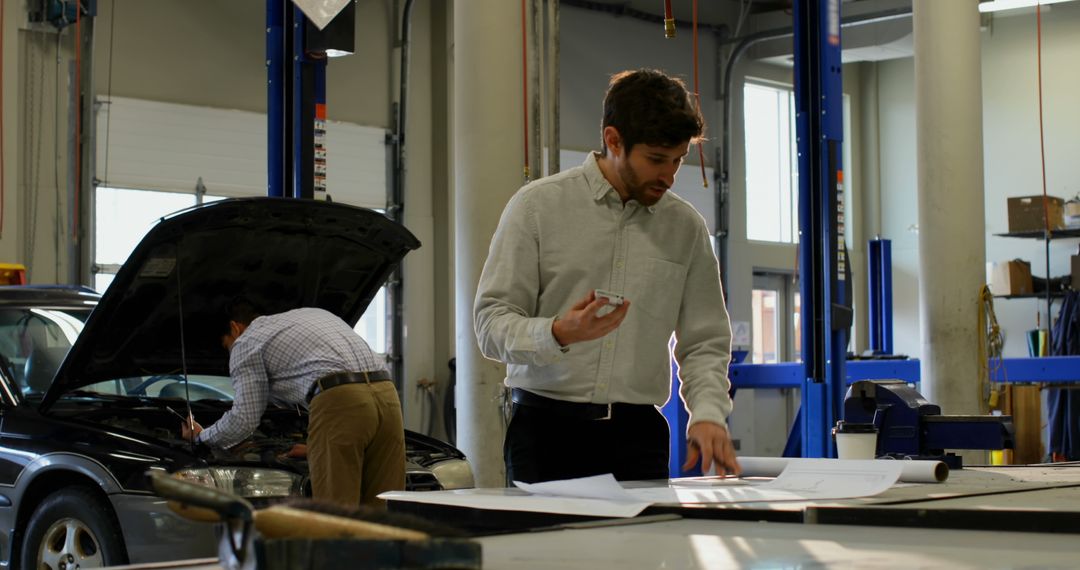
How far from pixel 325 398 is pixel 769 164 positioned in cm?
1200

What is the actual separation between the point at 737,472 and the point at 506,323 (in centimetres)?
56

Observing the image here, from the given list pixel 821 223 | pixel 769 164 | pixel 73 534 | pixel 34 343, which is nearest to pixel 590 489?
pixel 73 534

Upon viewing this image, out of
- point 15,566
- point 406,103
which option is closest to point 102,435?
point 15,566

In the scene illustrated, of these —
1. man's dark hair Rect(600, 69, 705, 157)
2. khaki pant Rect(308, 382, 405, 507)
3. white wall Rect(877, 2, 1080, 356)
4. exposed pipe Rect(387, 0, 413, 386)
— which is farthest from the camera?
white wall Rect(877, 2, 1080, 356)

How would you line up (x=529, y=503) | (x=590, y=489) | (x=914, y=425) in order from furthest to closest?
1. (x=914, y=425)
2. (x=590, y=489)
3. (x=529, y=503)

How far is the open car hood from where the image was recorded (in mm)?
4715

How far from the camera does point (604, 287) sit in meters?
2.75

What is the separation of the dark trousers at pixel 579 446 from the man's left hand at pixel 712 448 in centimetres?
17

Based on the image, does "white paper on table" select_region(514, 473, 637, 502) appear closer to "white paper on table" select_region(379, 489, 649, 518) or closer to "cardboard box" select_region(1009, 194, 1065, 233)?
"white paper on table" select_region(379, 489, 649, 518)

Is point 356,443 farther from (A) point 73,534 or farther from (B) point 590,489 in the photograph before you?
(B) point 590,489

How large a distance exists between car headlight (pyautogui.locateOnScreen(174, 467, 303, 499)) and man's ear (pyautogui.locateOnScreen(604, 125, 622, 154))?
230cm

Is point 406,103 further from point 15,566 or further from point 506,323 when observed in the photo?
point 506,323

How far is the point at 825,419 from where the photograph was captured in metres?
7.59

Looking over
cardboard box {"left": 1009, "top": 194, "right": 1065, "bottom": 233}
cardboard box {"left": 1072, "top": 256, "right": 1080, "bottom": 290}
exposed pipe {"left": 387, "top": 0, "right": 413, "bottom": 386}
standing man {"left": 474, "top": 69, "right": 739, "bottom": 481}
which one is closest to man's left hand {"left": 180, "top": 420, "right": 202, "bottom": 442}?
standing man {"left": 474, "top": 69, "right": 739, "bottom": 481}
